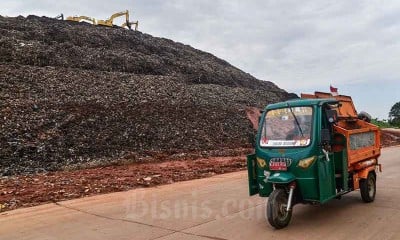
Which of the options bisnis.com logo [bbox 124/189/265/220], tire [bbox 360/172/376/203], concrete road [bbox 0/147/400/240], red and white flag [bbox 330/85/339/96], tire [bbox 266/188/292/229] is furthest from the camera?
red and white flag [bbox 330/85/339/96]

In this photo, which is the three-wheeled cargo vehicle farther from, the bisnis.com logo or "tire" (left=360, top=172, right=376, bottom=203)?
the bisnis.com logo

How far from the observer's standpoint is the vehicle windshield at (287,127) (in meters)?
7.06

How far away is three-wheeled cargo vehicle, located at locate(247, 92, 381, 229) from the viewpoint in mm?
6746

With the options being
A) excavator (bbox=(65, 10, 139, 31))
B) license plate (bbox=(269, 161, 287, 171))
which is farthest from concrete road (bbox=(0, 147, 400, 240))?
excavator (bbox=(65, 10, 139, 31))

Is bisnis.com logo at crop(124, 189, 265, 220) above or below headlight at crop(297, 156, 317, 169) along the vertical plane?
below

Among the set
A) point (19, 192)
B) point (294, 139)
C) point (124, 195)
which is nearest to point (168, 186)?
point (124, 195)

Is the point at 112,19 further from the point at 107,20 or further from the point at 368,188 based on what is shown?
the point at 368,188

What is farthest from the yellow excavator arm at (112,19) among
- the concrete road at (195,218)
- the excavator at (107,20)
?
the concrete road at (195,218)

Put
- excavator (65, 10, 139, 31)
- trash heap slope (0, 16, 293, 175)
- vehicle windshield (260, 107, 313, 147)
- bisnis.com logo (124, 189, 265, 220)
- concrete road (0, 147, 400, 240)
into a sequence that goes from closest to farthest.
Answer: concrete road (0, 147, 400, 240), vehicle windshield (260, 107, 313, 147), bisnis.com logo (124, 189, 265, 220), trash heap slope (0, 16, 293, 175), excavator (65, 10, 139, 31)

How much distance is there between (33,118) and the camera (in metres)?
19.6

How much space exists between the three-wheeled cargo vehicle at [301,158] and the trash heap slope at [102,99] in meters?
11.0

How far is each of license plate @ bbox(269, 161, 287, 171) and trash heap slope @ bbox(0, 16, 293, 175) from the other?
36.7 ft

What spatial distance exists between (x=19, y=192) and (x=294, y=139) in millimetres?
7583

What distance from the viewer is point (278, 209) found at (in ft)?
21.7
